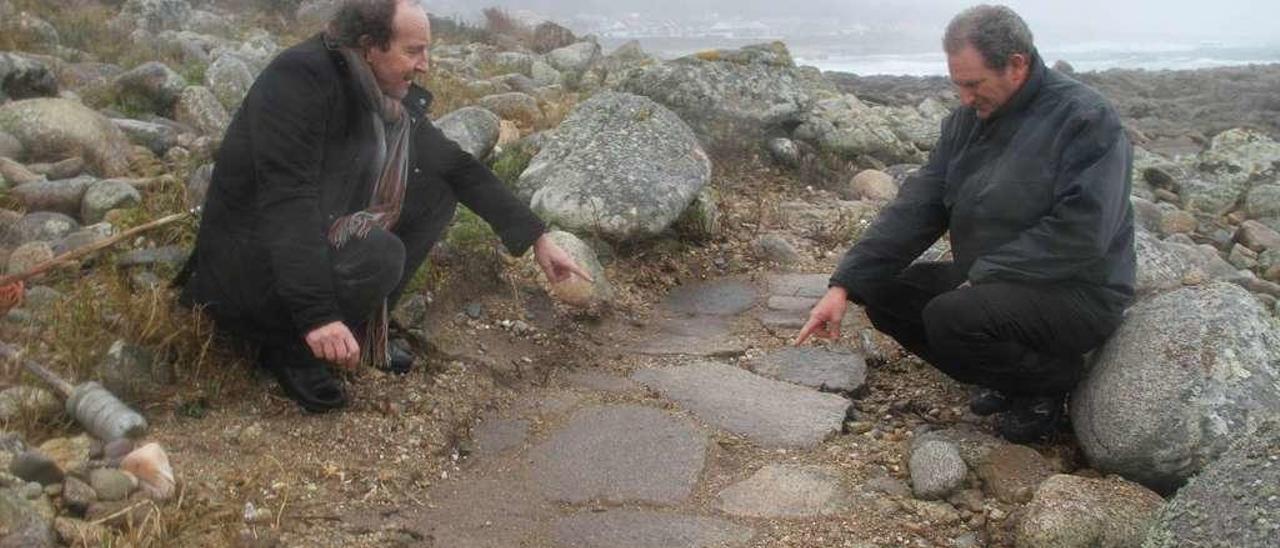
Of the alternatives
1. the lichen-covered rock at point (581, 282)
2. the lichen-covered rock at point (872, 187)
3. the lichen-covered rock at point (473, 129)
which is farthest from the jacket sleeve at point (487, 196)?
the lichen-covered rock at point (872, 187)

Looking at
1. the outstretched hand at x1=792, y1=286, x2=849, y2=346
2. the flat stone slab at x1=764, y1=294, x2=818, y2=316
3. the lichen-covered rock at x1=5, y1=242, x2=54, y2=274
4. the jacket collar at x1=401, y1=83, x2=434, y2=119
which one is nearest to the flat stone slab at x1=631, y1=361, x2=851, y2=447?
the outstretched hand at x1=792, y1=286, x2=849, y2=346

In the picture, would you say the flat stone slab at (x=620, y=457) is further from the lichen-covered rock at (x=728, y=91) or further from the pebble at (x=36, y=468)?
the lichen-covered rock at (x=728, y=91)

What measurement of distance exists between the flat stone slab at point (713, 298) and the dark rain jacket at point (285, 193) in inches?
72.1

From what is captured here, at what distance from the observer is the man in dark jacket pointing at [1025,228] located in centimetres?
385

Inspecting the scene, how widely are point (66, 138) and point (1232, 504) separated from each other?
5329 mm

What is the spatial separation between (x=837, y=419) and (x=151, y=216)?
8.87 feet

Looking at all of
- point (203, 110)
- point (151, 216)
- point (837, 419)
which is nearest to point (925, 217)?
point (837, 419)

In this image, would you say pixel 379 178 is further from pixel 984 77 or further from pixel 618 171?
pixel 618 171

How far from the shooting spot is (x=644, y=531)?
3.60 m

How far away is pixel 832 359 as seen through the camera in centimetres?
503

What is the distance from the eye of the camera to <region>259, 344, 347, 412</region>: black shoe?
13.2 ft

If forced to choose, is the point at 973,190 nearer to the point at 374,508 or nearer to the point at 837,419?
the point at 837,419

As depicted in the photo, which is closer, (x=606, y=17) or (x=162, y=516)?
(x=162, y=516)

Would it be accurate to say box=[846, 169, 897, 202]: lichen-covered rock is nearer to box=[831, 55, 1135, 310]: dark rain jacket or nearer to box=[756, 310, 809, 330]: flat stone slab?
box=[756, 310, 809, 330]: flat stone slab
